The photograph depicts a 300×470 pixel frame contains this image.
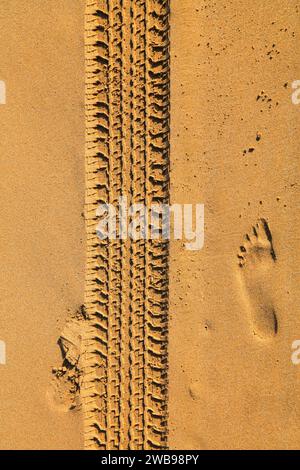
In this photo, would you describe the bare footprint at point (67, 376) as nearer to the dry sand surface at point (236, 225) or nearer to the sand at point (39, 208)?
the sand at point (39, 208)

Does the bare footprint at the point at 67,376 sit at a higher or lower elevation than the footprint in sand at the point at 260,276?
lower

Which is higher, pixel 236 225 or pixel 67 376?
pixel 236 225

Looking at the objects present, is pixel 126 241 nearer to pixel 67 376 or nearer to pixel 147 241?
pixel 147 241

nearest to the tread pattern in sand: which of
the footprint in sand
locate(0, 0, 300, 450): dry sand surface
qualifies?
locate(0, 0, 300, 450): dry sand surface

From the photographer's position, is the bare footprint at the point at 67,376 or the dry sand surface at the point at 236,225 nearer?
the dry sand surface at the point at 236,225

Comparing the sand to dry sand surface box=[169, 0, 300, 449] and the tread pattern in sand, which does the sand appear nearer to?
the tread pattern in sand

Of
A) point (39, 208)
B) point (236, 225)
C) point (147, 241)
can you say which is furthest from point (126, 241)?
point (236, 225)

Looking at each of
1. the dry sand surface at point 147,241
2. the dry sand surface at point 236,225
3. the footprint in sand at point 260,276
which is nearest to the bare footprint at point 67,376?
the dry sand surface at point 147,241
